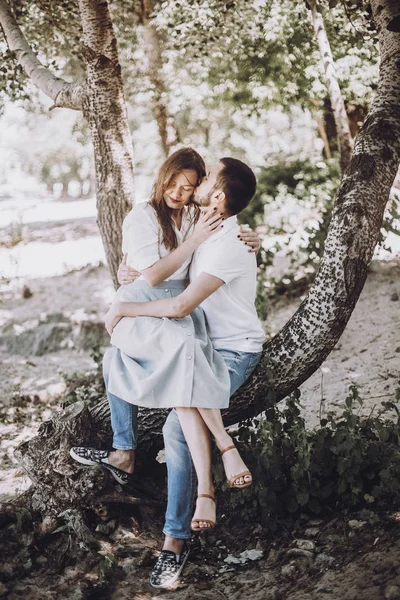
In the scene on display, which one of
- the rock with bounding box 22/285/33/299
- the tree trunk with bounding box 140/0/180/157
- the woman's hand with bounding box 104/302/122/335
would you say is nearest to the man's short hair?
the woman's hand with bounding box 104/302/122/335

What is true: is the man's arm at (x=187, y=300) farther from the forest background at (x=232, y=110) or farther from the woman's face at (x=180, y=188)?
the forest background at (x=232, y=110)

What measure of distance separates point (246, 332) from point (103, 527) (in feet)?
4.47

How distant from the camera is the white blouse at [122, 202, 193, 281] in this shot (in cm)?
332

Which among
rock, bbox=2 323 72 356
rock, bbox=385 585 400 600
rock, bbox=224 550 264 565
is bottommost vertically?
rock, bbox=224 550 264 565

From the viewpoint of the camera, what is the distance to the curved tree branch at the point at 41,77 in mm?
5164

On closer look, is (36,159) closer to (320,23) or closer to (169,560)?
(320,23)

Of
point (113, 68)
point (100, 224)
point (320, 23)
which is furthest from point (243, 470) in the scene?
point (320, 23)

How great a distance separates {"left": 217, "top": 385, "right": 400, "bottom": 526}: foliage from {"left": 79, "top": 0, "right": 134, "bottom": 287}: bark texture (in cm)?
251

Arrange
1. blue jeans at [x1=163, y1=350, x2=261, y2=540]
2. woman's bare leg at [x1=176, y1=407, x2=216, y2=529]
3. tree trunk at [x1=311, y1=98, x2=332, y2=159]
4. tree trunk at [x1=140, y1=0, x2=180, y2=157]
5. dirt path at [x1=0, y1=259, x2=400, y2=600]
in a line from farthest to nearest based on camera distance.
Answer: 1. tree trunk at [x1=311, y1=98, x2=332, y2=159]
2. tree trunk at [x1=140, y1=0, x2=180, y2=157]
3. blue jeans at [x1=163, y1=350, x2=261, y2=540]
4. woman's bare leg at [x1=176, y1=407, x2=216, y2=529]
5. dirt path at [x1=0, y1=259, x2=400, y2=600]

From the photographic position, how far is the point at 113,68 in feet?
16.3

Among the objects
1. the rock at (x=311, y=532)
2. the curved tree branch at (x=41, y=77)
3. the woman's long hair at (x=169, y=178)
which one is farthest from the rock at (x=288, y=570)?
the curved tree branch at (x=41, y=77)

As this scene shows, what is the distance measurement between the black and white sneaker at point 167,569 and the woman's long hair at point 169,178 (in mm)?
1608

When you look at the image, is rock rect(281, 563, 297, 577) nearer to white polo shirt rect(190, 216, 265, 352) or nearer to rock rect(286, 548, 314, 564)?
rock rect(286, 548, 314, 564)

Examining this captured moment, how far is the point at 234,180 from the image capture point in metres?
3.26
